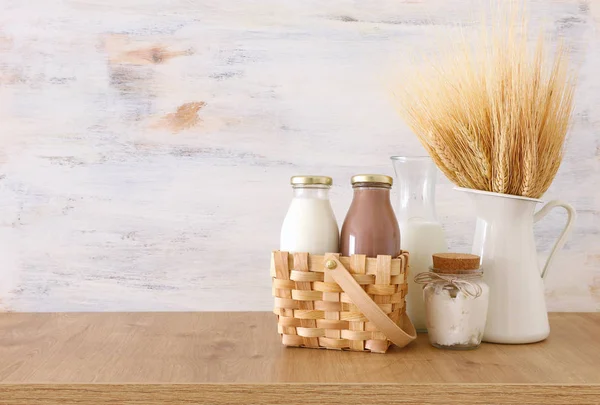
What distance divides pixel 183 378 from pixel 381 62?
740mm

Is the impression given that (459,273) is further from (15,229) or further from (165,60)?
(15,229)

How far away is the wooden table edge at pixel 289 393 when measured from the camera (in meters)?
0.78

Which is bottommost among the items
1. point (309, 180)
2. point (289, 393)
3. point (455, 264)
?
point (289, 393)

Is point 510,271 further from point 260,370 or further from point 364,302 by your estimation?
point 260,370

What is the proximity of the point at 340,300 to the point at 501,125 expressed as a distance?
34cm

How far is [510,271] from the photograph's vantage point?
990 millimetres

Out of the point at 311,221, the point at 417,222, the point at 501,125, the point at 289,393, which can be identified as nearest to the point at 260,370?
the point at 289,393

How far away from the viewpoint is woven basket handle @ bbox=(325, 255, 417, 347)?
0.89 m

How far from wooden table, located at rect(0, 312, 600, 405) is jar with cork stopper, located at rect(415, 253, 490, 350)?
0.08 ft

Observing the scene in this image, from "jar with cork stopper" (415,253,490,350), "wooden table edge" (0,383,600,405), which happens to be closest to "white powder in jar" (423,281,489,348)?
"jar with cork stopper" (415,253,490,350)

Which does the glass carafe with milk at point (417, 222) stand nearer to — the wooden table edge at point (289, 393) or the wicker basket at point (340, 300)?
the wicker basket at point (340, 300)

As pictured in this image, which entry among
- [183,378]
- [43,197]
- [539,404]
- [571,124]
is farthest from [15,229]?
[571,124]

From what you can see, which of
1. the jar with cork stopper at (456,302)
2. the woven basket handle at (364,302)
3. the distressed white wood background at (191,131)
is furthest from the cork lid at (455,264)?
the distressed white wood background at (191,131)

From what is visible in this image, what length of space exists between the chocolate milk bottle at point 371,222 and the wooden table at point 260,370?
0.50 feet
